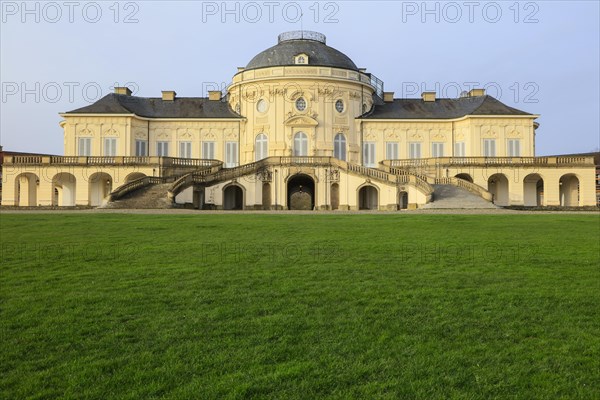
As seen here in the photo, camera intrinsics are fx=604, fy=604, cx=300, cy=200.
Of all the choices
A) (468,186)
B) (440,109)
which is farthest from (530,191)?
(468,186)

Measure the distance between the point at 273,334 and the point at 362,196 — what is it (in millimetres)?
40358

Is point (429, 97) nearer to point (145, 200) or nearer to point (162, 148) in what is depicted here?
point (162, 148)

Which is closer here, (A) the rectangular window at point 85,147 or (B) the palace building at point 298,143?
(B) the palace building at point 298,143

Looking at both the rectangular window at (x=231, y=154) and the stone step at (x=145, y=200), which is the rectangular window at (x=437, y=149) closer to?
the rectangular window at (x=231, y=154)

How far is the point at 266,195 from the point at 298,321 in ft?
122

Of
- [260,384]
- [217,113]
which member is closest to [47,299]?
[260,384]

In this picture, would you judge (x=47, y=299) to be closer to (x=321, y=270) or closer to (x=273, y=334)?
(x=273, y=334)

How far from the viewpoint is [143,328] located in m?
8.51

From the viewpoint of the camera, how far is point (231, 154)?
54.5 metres

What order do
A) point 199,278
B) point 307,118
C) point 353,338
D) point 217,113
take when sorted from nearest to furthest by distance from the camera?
point 353,338, point 199,278, point 307,118, point 217,113

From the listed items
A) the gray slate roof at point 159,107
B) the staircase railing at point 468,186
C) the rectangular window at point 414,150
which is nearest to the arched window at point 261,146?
the gray slate roof at point 159,107

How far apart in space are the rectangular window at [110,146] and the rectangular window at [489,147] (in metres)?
32.4

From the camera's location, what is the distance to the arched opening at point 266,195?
4553cm

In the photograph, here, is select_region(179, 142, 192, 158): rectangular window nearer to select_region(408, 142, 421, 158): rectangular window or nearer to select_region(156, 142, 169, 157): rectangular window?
select_region(156, 142, 169, 157): rectangular window
